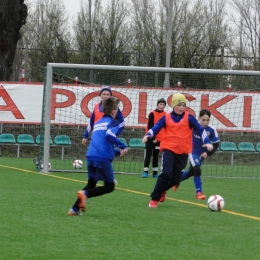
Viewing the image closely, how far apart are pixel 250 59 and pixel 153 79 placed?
13.3 m

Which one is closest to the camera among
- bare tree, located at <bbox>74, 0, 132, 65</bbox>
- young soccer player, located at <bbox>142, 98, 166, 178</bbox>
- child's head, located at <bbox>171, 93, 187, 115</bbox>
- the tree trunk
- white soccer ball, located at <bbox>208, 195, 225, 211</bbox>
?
white soccer ball, located at <bbox>208, 195, 225, 211</bbox>

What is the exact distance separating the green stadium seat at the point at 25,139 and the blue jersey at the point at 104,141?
43.8ft

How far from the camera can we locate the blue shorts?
9.56m

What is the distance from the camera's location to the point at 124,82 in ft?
66.1

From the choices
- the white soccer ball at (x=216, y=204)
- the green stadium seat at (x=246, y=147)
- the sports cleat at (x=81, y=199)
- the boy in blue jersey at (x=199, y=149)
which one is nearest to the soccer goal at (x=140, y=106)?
the green stadium seat at (x=246, y=147)

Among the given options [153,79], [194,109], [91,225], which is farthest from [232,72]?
[91,225]

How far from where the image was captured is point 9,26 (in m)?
26.4

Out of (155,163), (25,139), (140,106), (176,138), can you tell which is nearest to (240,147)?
(140,106)

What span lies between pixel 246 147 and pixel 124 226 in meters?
13.5

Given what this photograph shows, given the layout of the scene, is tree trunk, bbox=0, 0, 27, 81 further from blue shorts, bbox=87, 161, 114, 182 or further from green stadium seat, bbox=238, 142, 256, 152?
blue shorts, bbox=87, 161, 114, 182

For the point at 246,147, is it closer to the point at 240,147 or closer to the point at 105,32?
the point at 240,147

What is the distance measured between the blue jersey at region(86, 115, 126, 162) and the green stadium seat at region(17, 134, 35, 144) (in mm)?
13347

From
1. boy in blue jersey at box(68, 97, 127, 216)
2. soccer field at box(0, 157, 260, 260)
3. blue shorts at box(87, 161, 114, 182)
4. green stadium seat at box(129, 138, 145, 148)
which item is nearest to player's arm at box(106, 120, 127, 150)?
boy in blue jersey at box(68, 97, 127, 216)

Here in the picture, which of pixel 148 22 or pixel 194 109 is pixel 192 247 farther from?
pixel 148 22
